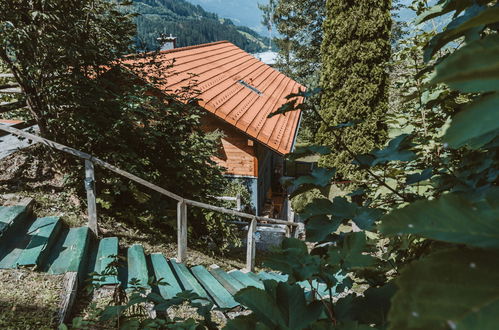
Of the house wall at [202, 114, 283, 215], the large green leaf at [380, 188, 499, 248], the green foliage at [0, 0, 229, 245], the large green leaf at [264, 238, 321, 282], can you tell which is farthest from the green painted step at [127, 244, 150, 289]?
the house wall at [202, 114, 283, 215]

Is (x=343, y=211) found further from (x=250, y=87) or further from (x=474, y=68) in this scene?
(x=250, y=87)

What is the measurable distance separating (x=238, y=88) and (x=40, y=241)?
8560 millimetres

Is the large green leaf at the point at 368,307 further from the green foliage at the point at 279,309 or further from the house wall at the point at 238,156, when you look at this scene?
the house wall at the point at 238,156

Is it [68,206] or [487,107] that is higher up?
[487,107]

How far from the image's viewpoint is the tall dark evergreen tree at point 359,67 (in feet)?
32.7

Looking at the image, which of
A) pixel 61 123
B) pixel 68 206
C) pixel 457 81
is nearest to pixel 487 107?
pixel 457 81

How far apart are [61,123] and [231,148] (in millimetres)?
5654

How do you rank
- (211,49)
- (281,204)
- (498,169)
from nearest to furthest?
(498,169), (281,204), (211,49)

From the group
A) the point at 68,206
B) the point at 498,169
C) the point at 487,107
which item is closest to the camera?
the point at 487,107

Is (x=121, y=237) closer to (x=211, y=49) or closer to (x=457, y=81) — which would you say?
(x=457, y=81)

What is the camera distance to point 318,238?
1008mm

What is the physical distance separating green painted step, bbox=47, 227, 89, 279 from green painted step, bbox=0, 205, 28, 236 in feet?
1.60

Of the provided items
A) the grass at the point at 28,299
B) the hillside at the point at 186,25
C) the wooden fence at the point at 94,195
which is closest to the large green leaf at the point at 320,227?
the grass at the point at 28,299

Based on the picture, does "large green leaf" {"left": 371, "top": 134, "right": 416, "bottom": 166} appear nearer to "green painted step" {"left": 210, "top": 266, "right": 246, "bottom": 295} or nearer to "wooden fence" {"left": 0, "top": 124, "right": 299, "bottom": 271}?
"green painted step" {"left": 210, "top": 266, "right": 246, "bottom": 295}
